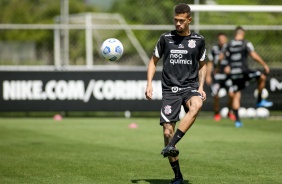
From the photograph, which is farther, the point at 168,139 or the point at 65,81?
the point at 65,81

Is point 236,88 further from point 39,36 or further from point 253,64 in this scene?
point 39,36

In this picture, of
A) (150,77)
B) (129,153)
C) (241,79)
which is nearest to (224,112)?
(241,79)

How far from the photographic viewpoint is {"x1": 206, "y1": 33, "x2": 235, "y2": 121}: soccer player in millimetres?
19844

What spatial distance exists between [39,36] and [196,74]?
33.9 meters

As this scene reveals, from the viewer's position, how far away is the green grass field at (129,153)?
30.4 feet

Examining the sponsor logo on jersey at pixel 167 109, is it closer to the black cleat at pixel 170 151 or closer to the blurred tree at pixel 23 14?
the black cleat at pixel 170 151

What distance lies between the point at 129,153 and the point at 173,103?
3330mm

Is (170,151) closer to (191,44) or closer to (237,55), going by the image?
(191,44)

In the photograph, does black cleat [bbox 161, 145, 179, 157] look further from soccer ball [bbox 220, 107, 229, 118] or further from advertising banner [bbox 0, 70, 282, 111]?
soccer ball [bbox 220, 107, 229, 118]

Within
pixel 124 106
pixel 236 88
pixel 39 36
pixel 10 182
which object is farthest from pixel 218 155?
pixel 39 36

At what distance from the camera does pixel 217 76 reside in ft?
67.1

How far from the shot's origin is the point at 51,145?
43.5 ft

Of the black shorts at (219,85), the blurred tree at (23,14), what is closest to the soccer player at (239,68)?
the black shorts at (219,85)

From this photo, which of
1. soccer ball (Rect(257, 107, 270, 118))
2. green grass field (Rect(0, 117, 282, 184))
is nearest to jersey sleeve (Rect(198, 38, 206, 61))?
green grass field (Rect(0, 117, 282, 184))
